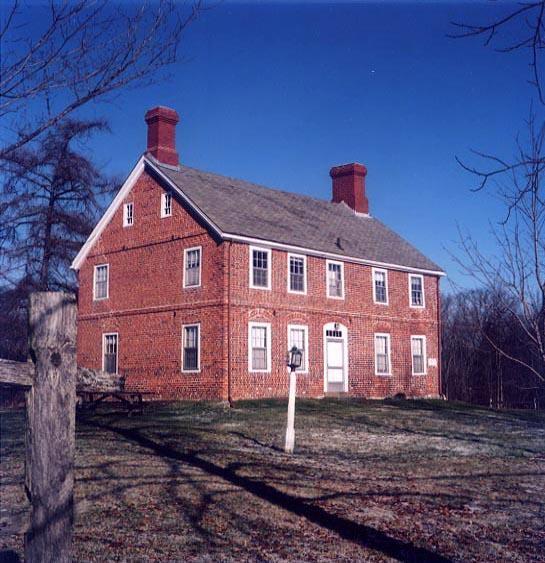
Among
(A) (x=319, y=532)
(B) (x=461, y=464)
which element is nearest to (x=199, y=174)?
(B) (x=461, y=464)

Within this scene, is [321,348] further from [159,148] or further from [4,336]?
[4,336]

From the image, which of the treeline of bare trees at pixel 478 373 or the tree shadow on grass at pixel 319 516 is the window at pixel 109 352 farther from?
the treeline of bare trees at pixel 478 373

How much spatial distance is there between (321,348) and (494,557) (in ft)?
60.3

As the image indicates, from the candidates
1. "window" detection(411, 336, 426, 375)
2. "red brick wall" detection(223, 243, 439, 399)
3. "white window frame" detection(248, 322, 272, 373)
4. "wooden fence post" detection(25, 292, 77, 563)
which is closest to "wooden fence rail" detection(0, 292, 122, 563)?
"wooden fence post" detection(25, 292, 77, 563)

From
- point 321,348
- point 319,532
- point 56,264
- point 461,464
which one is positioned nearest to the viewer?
point 319,532

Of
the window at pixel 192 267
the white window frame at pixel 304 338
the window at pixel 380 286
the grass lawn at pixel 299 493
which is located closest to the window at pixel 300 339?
the white window frame at pixel 304 338

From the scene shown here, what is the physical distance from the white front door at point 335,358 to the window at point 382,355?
1984 millimetres

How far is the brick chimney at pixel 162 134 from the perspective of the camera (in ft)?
83.0

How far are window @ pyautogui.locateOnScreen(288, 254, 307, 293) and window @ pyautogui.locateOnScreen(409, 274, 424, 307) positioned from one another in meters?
6.39

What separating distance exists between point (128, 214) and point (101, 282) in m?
2.92

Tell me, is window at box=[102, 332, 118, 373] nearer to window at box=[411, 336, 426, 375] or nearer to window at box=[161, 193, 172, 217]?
window at box=[161, 193, 172, 217]

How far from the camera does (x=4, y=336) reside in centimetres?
2981

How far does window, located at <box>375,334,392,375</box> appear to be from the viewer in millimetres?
26766

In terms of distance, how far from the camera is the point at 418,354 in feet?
94.1
